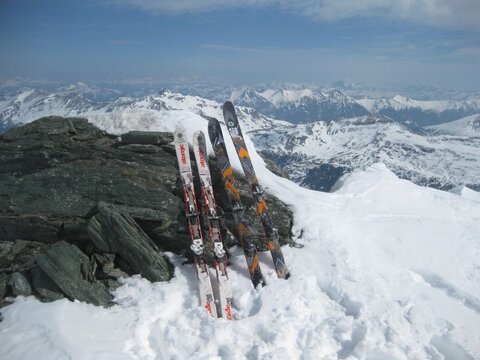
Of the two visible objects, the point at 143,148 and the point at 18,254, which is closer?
the point at 18,254

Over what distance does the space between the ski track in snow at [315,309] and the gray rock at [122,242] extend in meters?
0.55

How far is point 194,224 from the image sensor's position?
44.7 feet

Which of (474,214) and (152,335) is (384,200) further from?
(152,335)

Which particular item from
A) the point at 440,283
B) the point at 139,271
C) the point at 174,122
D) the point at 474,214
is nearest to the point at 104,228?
the point at 139,271

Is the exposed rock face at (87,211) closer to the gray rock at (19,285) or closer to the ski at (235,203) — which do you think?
the gray rock at (19,285)

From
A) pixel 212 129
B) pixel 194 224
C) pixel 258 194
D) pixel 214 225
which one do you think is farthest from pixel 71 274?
pixel 212 129

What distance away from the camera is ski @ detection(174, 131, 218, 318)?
467 inches

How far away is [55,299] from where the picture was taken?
36.6 ft

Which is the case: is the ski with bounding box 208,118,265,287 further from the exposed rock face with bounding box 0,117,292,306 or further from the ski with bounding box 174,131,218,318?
the ski with bounding box 174,131,218,318

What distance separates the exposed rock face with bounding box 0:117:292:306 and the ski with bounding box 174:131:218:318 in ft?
1.74

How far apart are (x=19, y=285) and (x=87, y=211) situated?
3429mm

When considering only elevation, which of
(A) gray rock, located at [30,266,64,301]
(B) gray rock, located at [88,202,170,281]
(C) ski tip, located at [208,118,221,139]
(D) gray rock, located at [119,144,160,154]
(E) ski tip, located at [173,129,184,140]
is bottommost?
(A) gray rock, located at [30,266,64,301]

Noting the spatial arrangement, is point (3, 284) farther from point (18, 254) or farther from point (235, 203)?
point (235, 203)

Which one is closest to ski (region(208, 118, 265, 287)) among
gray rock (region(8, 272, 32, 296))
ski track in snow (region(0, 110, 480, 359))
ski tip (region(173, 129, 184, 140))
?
ski track in snow (region(0, 110, 480, 359))
